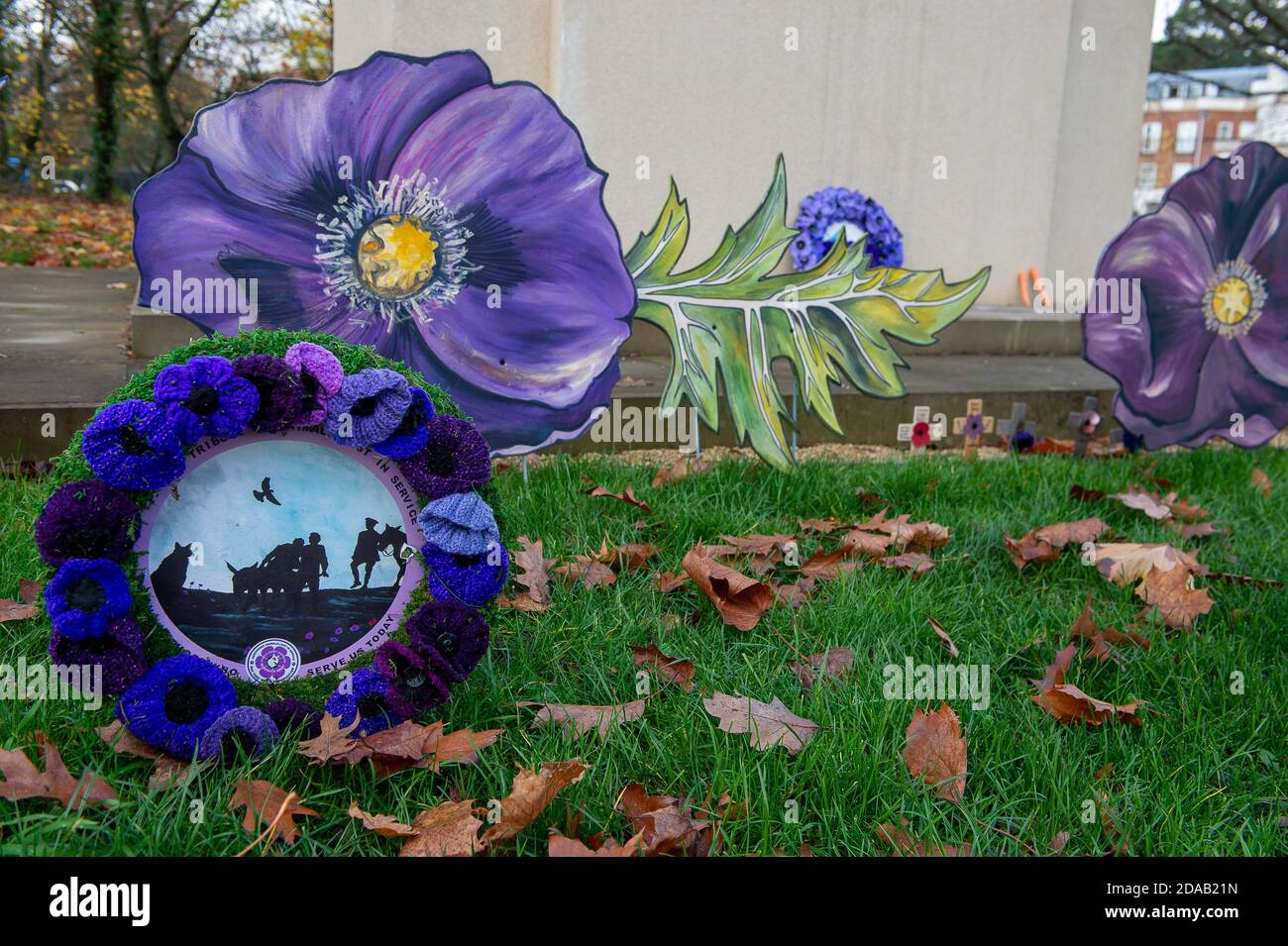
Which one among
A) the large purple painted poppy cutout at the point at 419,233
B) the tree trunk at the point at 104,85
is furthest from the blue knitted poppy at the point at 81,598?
the tree trunk at the point at 104,85

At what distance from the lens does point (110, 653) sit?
1.60 meters

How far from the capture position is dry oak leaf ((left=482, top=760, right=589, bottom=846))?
1.46 meters

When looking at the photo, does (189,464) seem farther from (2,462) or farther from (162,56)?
(162,56)

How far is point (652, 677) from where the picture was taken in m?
1.96

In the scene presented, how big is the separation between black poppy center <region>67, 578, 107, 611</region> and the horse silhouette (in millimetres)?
108

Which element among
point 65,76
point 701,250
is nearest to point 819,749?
point 701,250

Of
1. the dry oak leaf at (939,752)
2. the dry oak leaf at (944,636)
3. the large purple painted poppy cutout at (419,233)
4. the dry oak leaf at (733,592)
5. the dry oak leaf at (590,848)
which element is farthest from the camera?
the large purple painted poppy cutout at (419,233)

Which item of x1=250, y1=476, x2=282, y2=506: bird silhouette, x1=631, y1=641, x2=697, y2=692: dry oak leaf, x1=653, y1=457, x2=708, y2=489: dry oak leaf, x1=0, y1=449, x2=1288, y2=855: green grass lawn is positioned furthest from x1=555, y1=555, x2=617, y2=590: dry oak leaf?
x1=250, y1=476, x2=282, y2=506: bird silhouette

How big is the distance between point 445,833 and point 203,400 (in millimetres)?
757

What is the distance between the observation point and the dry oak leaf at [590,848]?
1.41 m

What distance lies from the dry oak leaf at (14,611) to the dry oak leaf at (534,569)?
96 cm

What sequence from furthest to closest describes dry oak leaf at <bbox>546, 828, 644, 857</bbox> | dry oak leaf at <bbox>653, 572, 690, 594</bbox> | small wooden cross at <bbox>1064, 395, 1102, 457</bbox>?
small wooden cross at <bbox>1064, 395, 1102, 457</bbox>
dry oak leaf at <bbox>653, 572, 690, 594</bbox>
dry oak leaf at <bbox>546, 828, 644, 857</bbox>

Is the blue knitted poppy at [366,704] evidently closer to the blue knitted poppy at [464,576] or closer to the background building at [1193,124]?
the blue knitted poppy at [464,576]

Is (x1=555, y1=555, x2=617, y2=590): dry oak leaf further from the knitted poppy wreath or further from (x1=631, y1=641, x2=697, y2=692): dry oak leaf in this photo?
the knitted poppy wreath
